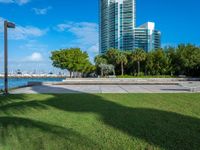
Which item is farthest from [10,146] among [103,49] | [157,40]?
[103,49]

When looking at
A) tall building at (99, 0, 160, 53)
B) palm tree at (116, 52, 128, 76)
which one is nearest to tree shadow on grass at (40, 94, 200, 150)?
palm tree at (116, 52, 128, 76)

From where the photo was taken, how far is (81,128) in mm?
5500

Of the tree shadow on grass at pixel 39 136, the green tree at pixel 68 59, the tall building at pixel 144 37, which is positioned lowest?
the tree shadow on grass at pixel 39 136

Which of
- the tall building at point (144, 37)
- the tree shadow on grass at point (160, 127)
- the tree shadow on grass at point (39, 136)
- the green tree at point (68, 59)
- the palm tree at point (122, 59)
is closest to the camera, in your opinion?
the tree shadow on grass at point (39, 136)

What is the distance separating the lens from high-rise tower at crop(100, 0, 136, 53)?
91.6 m

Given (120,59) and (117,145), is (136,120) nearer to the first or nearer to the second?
(117,145)

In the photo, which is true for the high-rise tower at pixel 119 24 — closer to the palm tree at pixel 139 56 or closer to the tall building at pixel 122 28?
the tall building at pixel 122 28

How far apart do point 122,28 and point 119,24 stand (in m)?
2.60

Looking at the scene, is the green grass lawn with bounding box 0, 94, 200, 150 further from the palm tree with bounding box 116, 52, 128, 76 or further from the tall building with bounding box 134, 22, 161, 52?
the tall building with bounding box 134, 22, 161, 52

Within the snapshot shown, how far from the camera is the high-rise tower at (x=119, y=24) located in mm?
91562

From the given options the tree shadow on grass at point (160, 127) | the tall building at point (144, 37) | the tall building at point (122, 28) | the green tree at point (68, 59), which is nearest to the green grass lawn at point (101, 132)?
the tree shadow on grass at point (160, 127)

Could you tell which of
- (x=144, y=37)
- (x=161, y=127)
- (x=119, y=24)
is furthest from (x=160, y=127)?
(x=119, y=24)

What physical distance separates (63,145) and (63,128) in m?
1.20

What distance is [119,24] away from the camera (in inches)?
3733
